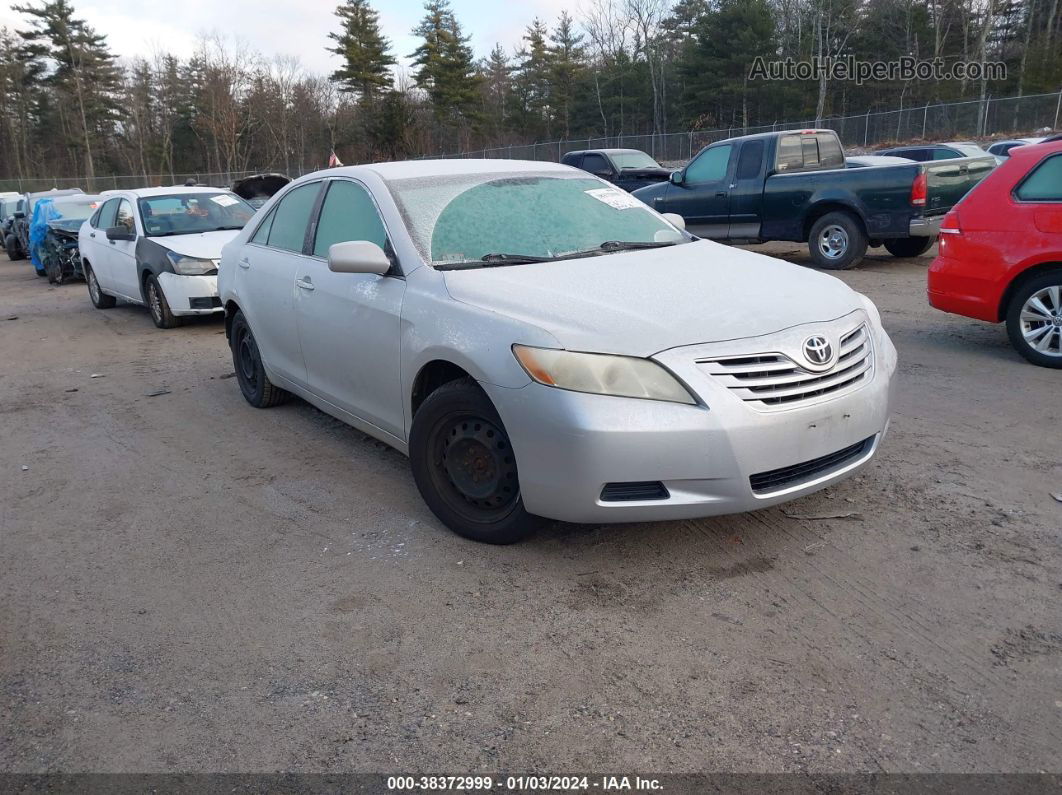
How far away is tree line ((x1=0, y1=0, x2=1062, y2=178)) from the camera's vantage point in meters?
47.5

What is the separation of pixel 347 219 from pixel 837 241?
880cm

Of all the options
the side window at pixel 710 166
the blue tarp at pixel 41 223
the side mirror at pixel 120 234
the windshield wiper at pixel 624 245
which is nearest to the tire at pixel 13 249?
the blue tarp at pixel 41 223

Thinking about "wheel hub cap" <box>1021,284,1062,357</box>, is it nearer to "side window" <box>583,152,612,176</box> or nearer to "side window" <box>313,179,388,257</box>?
"side window" <box>313,179,388,257</box>

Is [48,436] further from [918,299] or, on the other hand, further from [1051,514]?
[918,299]

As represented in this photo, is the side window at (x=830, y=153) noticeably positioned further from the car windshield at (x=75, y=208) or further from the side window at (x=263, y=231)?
the car windshield at (x=75, y=208)

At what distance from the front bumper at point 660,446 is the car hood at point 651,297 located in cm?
21

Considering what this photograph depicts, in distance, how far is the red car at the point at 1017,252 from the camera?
21.2ft

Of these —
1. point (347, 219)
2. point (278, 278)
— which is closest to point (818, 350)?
point (347, 219)

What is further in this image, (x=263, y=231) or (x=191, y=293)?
(x=191, y=293)

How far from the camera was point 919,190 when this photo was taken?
1085 cm

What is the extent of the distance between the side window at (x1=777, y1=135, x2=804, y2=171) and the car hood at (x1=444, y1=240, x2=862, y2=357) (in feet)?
28.3

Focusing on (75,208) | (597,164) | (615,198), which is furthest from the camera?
(597,164)

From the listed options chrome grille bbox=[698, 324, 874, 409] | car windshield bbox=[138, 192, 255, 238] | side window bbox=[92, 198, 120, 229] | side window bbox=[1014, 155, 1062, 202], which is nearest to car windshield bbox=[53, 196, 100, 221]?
side window bbox=[92, 198, 120, 229]

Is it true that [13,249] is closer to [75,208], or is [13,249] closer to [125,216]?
[75,208]
